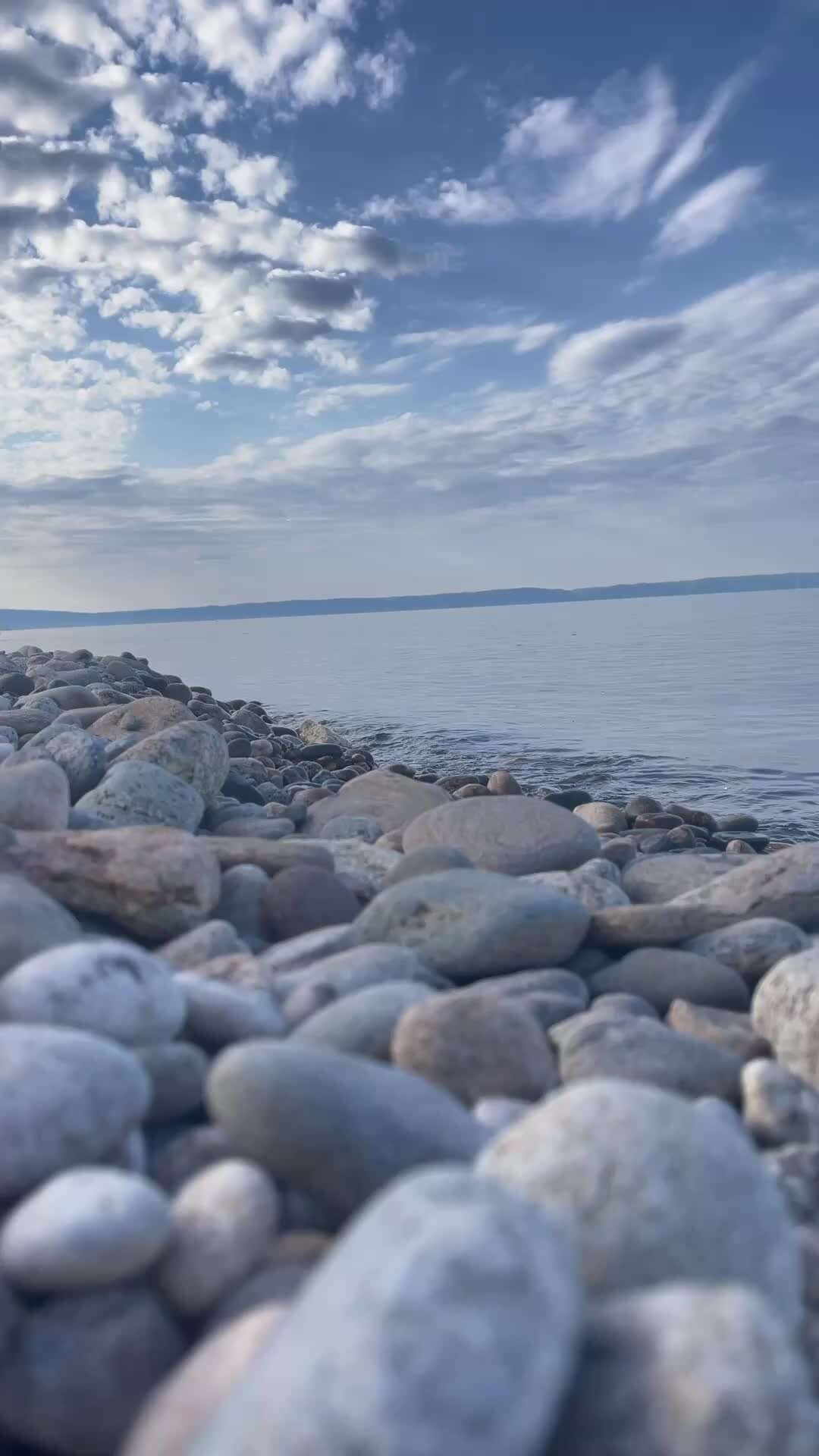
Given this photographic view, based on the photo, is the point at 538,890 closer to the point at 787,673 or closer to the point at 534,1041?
the point at 534,1041

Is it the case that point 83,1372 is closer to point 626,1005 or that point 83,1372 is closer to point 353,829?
point 626,1005

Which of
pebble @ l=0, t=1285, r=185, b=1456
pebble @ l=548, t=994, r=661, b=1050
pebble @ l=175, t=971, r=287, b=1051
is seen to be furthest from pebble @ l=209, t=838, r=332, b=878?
pebble @ l=0, t=1285, r=185, b=1456

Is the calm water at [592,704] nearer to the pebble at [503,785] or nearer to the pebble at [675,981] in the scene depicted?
the pebble at [503,785]

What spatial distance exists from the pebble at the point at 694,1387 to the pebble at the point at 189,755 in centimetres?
508

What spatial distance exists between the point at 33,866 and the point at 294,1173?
236cm

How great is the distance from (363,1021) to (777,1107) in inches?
43.1

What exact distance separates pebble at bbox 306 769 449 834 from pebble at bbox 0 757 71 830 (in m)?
3.00

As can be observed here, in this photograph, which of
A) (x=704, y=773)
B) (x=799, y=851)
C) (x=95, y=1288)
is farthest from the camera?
(x=704, y=773)

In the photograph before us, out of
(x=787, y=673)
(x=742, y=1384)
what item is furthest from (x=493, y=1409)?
(x=787, y=673)

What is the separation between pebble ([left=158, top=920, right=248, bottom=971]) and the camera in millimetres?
3697

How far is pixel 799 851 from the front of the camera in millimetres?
5020

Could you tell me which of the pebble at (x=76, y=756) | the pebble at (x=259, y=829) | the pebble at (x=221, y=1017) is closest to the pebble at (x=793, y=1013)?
the pebble at (x=221, y=1017)

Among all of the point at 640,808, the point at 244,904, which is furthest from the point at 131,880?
the point at 640,808

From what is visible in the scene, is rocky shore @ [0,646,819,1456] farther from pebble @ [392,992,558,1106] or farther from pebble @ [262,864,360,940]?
pebble @ [262,864,360,940]
